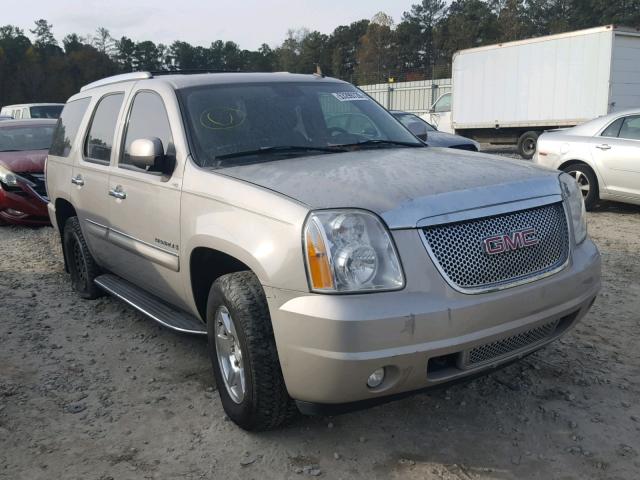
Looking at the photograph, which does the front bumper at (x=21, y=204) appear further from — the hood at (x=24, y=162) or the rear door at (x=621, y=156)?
the rear door at (x=621, y=156)

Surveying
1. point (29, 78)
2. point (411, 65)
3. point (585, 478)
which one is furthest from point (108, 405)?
point (411, 65)

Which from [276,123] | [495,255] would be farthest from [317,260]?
[276,123]

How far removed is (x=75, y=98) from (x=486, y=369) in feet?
14.6

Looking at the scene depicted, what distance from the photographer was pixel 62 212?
18.9 ft

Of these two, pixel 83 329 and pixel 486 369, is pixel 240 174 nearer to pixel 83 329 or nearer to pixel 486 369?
pixel 486 369

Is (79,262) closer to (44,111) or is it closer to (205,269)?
(205,269)

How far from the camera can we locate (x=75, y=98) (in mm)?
5672

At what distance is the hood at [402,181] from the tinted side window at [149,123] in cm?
62

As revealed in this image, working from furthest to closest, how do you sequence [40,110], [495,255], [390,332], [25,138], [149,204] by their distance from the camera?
[40,110] < [25,138] < [149,204] < [495,255] < [390,332]

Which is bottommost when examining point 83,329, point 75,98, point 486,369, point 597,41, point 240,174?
point 83,329

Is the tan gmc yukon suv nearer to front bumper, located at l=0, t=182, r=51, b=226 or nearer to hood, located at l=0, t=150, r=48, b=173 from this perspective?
front bumper, located at l=0, t=182, r=51, b=226

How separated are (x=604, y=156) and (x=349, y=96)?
540cm

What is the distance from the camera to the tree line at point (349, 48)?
63094 millimetres

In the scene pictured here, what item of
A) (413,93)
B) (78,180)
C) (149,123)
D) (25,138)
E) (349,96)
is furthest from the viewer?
(413,93)
